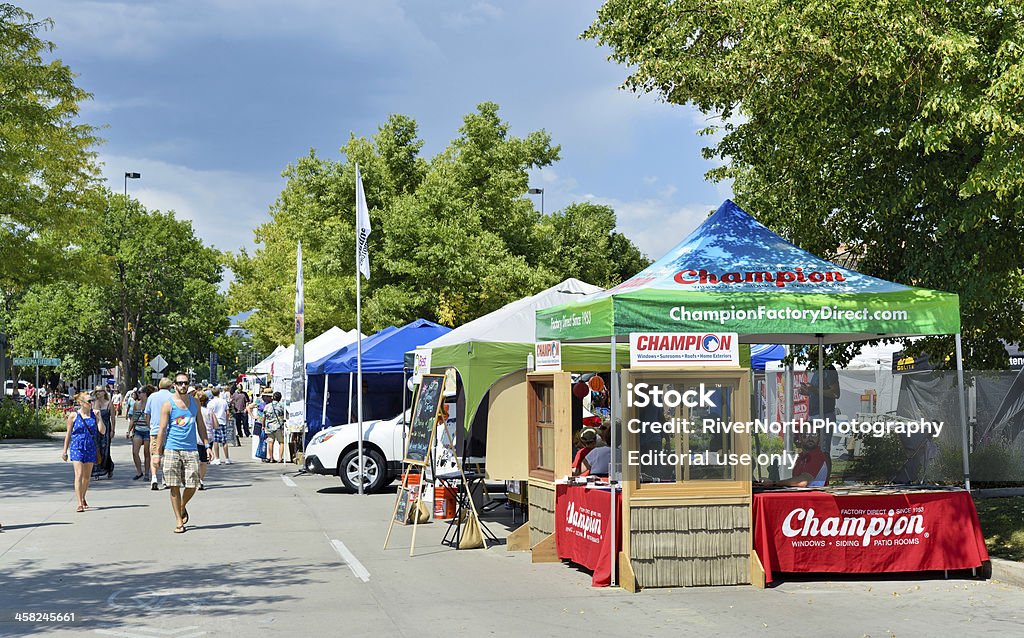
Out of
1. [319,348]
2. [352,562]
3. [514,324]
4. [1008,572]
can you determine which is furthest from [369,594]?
[319,348]

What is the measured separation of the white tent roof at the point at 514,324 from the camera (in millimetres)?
15648

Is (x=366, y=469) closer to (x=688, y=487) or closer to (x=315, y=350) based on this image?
(x=688, y=487)

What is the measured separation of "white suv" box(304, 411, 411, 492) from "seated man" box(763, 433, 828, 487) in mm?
9533

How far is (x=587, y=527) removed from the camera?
1068cm

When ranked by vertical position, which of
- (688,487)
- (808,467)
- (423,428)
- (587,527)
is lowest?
(587,527)

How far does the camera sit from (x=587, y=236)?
60688 millimetres

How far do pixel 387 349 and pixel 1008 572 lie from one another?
559 inches

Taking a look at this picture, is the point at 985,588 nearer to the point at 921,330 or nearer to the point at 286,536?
the point at 921,330

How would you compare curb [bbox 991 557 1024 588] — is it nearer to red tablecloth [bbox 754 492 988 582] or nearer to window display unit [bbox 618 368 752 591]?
red tablecloth [bbox 754 492 988 582]

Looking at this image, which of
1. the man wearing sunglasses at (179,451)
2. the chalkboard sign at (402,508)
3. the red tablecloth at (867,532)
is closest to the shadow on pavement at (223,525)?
the man wearing sunglasses at (179,451)

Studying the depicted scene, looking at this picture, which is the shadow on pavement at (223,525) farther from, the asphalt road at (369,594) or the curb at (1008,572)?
the curb at (1008,572)

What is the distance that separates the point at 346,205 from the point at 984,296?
1031 inches

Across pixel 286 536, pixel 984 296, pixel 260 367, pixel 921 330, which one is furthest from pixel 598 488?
pixel 260 367

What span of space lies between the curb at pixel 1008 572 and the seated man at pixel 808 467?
1743 mm
